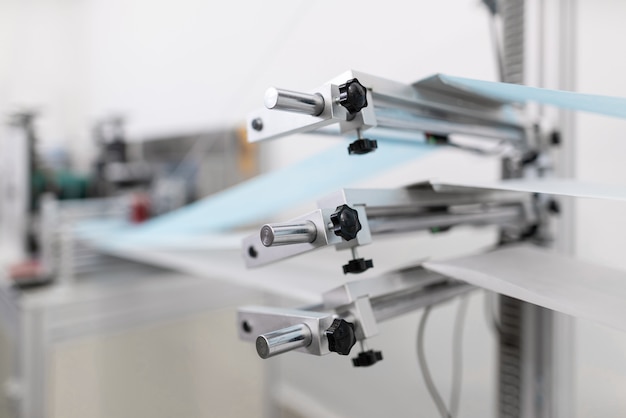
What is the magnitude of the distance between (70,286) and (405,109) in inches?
47.6

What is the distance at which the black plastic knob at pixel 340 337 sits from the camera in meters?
0.41

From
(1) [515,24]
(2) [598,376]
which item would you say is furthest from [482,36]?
(2) [598,376]

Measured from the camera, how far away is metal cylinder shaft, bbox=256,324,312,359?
Result: 399mm

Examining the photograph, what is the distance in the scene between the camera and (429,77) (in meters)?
0.49

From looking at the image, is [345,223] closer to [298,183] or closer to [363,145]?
[363,145]

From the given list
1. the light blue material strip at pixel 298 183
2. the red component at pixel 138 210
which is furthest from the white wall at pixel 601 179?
the red component at pixel 138 210

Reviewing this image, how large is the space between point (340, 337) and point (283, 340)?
0.05 meters

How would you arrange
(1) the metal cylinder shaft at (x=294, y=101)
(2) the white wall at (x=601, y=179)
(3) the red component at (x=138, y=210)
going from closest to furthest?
(1) the metal cylinder shaft at (x=294, y=101), (2) the white wall at (x=601, y=179), (3) the red component at (x=138, y=210)

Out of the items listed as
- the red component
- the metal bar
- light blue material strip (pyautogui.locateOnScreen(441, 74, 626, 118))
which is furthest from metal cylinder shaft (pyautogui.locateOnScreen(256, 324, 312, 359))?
the red component

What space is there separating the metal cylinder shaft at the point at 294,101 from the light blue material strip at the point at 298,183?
8.8 inches

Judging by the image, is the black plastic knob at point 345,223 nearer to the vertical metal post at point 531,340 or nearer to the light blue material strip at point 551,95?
the light blue material strip at point 551,95

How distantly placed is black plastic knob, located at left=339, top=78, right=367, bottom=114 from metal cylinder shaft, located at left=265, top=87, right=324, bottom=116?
0.07 ft

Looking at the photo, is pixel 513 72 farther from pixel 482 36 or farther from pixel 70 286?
pixel 70 286

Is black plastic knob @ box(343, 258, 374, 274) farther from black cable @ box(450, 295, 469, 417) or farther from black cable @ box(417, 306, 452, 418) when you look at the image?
black cable @ box(450, 295, 469, 417)
